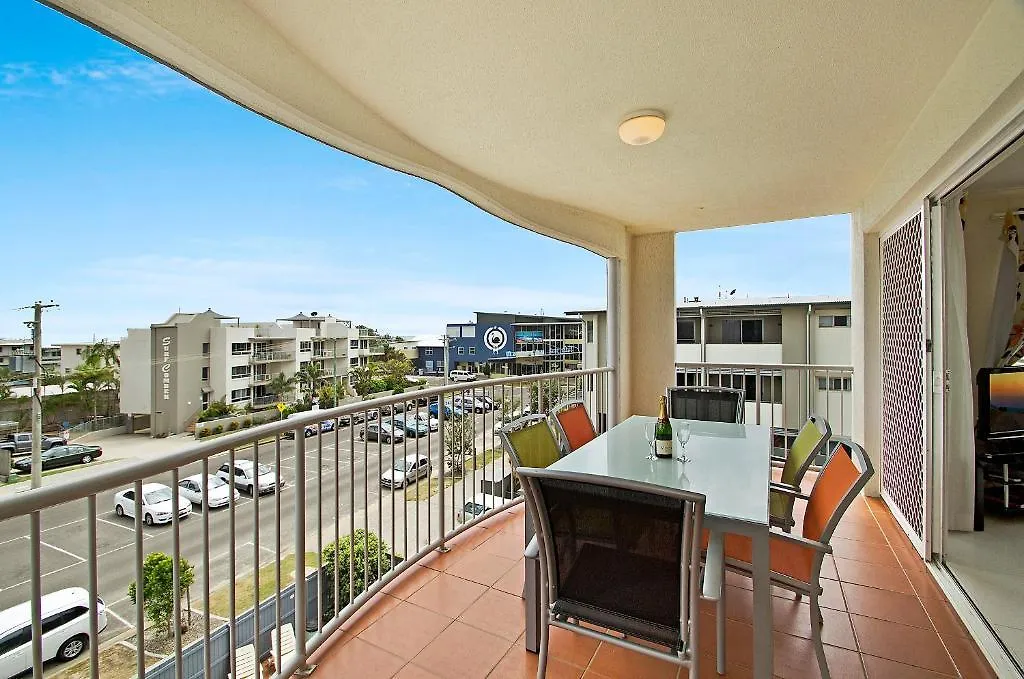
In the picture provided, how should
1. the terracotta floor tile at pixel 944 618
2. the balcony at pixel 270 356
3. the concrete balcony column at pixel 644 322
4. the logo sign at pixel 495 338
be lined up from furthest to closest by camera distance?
the concrete balcony column at pixel 644 322 < the logo sign at pixel 495 338 < the terracotta floor tile at pixel 944 618 < the balcony at pixel 270 356

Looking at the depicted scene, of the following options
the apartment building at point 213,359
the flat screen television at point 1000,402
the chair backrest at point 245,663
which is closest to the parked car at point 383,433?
the apartment building at point 213,359

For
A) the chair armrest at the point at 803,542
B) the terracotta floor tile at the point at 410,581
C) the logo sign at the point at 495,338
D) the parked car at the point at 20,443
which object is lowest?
the terracotta floor tile at the point at 410,581

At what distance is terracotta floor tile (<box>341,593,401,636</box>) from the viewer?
202cm

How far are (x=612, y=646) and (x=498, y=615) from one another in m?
0.54

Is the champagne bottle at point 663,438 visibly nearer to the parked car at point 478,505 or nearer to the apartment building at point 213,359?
the parked car at point 478,505

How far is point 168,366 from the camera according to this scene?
1.49 metres

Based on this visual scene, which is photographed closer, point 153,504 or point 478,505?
point 153,504

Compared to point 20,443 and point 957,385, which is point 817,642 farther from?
point 20,443

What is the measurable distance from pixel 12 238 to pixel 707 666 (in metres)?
2.61

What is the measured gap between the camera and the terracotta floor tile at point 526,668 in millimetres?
1751

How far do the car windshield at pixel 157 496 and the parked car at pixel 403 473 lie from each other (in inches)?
45.8

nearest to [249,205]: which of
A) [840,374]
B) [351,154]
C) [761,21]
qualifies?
[351,154]

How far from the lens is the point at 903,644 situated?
192cm

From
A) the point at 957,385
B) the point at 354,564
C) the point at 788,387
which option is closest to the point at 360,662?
the point at 354,564
